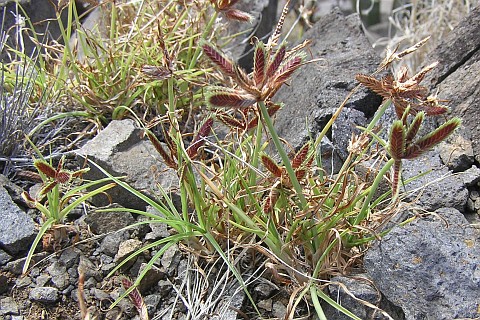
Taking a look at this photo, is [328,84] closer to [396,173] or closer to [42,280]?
[396,173]

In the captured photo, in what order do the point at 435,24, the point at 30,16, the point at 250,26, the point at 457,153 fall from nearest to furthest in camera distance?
the point at 457,153
the point at 30,16
the point at 250,26
the point at 435,24

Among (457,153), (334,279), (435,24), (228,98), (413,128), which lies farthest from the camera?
(435,24)

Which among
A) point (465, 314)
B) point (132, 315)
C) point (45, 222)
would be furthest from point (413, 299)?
point (45, 222)

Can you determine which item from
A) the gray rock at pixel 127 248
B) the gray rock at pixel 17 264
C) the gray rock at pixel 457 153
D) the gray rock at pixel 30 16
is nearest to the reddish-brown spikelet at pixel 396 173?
the gray rock at pixel 457 153

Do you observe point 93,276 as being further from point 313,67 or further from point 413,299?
point 313,67

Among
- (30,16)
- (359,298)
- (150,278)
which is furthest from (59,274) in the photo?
(30,16)

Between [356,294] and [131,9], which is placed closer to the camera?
[356,294]
